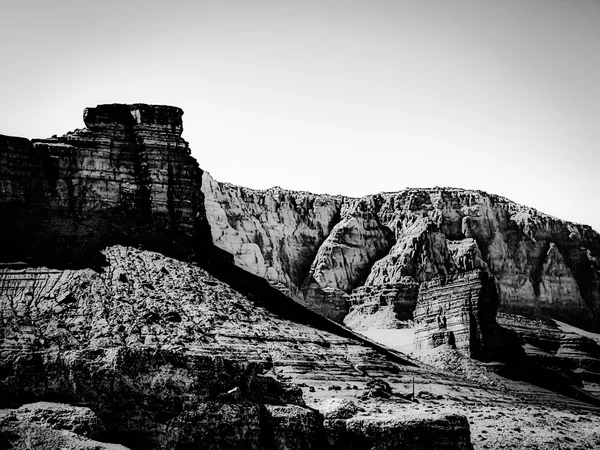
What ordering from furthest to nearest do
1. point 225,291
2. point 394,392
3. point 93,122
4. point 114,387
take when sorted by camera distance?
1. point 93,122
2. point 225,291
3. point 394,392
4. point 114,387

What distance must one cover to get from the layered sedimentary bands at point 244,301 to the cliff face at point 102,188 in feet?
0.37

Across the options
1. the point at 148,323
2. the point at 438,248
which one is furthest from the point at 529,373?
the point at 438,248

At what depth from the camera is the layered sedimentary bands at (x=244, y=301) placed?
42.3 m

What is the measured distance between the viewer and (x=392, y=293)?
13088 centimetres

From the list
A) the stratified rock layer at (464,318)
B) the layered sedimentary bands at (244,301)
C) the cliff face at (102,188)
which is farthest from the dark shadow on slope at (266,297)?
the stratified rock layer at (464,318)

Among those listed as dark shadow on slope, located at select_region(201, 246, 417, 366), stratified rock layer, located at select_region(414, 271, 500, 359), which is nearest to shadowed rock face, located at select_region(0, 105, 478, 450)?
dark shadow on slope, located at select_region(201, 246, 417, 366)

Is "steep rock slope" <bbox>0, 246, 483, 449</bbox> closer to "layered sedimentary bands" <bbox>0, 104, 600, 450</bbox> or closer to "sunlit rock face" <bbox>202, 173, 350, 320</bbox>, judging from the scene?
"layered sedimentary bands" <bbox>0, 104, 600, 450</bbox>

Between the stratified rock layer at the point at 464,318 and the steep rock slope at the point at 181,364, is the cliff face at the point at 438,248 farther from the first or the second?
the steep rock slope at the point at 181,364

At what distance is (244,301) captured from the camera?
268 feet

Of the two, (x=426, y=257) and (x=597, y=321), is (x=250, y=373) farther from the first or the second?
(x=597, y=321)

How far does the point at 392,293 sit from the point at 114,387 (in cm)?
9004

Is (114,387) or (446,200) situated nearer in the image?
(114,387)

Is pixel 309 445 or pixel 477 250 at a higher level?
pixel 477 250

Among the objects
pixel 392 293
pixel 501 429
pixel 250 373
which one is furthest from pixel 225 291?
pixel 392 293
